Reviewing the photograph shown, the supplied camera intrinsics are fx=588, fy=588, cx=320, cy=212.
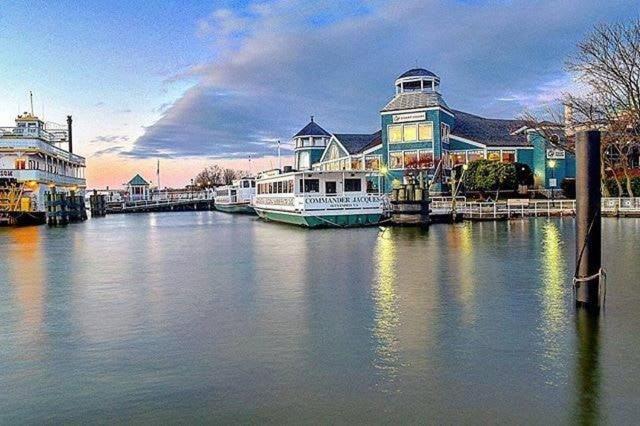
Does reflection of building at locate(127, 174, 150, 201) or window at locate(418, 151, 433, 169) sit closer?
window at locate(418, 151, 433, 169)

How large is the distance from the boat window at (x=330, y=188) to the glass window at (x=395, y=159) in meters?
19.3

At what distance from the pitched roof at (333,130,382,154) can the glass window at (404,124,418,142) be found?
429 centimetres

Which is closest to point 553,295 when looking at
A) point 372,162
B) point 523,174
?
point 523,174

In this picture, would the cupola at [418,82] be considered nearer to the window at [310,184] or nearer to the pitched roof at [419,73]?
the pitched roof at [419,73]

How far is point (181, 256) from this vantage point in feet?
73.6

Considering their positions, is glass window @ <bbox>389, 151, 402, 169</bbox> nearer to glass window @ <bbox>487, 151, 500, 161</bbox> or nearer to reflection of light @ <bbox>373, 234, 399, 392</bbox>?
glass window @ <bbox>487, 151, 500, 161</bbox>

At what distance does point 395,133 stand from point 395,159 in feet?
7.90

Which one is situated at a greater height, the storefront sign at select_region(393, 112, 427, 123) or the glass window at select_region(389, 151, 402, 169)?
the storefront sign at select_region(393, 112, 427, 123)

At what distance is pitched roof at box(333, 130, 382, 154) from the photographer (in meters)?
59.6

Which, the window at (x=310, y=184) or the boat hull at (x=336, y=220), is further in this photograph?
the window at (x=310, y=184)

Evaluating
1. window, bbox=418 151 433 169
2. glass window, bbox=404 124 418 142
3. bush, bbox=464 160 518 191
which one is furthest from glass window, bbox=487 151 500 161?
glass window, bbox=404 124 418 142

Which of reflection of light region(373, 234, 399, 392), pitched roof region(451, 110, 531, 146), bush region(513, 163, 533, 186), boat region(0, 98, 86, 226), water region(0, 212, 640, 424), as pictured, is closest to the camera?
water region(0, 212, 640, 424)

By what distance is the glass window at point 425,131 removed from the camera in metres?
52.6

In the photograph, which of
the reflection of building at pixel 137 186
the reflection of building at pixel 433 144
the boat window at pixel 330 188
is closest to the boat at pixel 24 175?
the boat window at pixel 330 188
